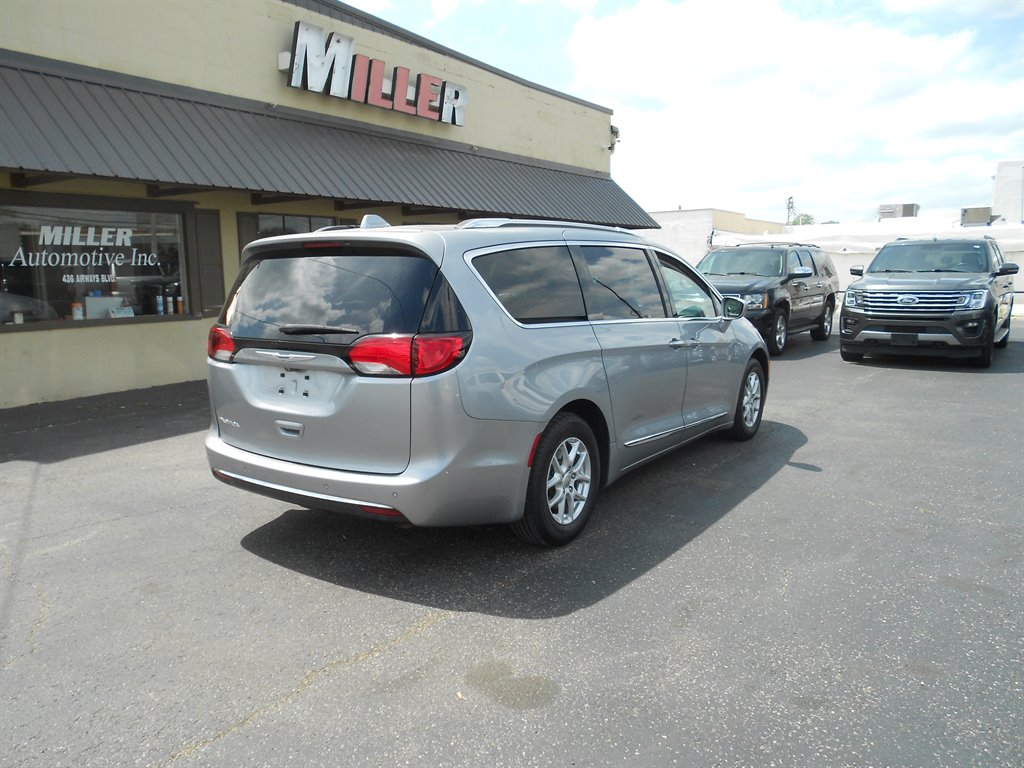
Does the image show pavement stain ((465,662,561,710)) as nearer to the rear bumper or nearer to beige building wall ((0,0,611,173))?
the rear bumper

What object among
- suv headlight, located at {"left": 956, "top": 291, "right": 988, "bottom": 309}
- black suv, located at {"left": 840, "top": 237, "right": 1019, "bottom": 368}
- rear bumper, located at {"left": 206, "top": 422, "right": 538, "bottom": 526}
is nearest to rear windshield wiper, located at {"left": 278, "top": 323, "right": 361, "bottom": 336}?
rear bumper, located at {"left": 206, "top": 422, "right": 538, "bottom": 526}

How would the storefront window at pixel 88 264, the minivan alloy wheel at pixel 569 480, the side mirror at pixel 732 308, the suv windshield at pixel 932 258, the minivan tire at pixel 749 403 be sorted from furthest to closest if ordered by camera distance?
1. the suv windshield at pixel 932 258
2. the storefront window at pixel 88 264
3. the minivan tire at pixel 749 403
4. the side mirror at pixel 732 308
5. the minivan alloy wheel at pixel 569 480

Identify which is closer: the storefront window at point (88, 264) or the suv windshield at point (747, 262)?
the storefront window at point (88, 264)

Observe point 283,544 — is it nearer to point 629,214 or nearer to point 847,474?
point 847,474

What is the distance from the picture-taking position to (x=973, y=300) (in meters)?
10.8

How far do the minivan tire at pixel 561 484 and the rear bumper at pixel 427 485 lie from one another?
119 mm

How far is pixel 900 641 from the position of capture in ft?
11.0

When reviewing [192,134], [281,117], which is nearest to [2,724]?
[192,134]

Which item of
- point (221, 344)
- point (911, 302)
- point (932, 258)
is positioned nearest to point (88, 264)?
point (221, 344)

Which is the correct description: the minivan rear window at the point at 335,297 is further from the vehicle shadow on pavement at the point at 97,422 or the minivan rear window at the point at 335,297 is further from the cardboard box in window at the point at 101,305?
the cardboard box in window at the point at 101,305

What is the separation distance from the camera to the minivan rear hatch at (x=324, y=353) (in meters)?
3.66

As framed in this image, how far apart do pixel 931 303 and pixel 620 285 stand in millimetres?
8078

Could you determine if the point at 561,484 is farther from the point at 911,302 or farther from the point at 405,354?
the point at 911,302

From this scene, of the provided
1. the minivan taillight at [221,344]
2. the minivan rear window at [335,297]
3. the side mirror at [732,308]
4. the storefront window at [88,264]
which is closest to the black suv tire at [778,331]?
the side mirror at [732,308]
